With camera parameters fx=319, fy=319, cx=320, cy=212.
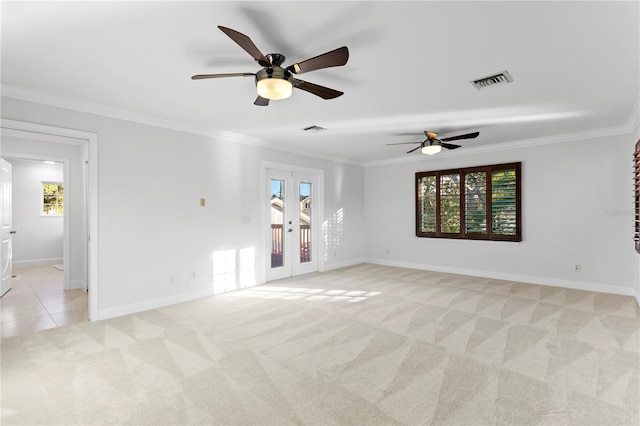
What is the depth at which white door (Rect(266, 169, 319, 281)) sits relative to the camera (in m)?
6.18

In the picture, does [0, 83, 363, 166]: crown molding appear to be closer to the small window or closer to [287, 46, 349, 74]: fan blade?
[287, 46, 349, 74]: fan blade

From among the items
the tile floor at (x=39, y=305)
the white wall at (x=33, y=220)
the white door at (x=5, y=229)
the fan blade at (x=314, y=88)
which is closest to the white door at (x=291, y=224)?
the tile floor at (x=39, y=305)

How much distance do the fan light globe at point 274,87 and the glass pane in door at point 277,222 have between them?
11.7 ft

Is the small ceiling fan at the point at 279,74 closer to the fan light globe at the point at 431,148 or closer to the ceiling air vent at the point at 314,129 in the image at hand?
the ceiling air vent at the point at 314,129

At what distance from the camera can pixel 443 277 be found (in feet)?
20.6

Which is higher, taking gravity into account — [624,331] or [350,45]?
[350,45]

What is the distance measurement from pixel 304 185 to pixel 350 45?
14.3 ft

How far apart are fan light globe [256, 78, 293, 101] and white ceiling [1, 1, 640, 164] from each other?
28cm

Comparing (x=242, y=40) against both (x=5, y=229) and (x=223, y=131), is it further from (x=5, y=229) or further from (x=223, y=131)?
(x=5, y=229)

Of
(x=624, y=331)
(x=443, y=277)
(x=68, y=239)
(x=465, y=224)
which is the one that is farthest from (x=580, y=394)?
(x=68, y=239)

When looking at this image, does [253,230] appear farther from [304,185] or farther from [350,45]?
[350,45]

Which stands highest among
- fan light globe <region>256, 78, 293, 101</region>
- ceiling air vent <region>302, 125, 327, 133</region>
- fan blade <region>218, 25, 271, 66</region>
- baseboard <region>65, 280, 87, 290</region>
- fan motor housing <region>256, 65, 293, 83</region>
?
ceiling air vent <region>302, 125, 327, 133</region>

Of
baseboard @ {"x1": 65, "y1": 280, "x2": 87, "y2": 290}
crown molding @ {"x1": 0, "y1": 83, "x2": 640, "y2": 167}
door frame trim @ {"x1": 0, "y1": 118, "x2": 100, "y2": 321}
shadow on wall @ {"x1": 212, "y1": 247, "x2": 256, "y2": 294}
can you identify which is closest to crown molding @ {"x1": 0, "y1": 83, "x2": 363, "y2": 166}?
crown molding @ {"x1": 0, "y1": 83, "x2": 640, "y2": 167}

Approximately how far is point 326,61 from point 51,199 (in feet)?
29.3
